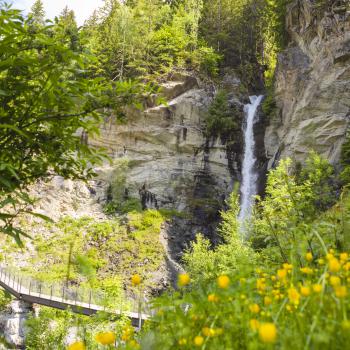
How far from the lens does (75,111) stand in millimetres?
2932

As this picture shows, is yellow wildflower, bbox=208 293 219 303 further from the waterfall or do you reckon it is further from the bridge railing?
the waterfall

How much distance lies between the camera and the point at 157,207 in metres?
30.4

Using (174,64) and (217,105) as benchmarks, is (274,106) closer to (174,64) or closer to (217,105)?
(217,105)

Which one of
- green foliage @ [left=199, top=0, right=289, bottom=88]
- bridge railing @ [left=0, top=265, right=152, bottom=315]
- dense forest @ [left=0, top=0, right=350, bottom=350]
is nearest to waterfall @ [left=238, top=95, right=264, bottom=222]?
dense forest @ [left=0, top=0, right=350, bottom=350]

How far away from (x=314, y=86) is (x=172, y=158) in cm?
1331

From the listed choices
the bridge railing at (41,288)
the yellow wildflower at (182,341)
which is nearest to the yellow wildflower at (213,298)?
the yellow wildflower at (182,341)

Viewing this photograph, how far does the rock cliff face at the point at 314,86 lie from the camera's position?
81.3 feet

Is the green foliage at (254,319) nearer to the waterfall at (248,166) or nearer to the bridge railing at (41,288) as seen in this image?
the bridge railing at (41,288)

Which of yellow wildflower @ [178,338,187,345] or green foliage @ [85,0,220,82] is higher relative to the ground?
green foliage @ [85,0,220,82]

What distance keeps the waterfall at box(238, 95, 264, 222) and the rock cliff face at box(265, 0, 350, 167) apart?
5.65 ft

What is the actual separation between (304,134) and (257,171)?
18.3ft

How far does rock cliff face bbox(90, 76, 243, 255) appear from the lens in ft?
102

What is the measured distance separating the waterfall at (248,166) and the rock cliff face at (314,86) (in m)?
1.72

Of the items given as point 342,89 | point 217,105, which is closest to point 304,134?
point 342,89
